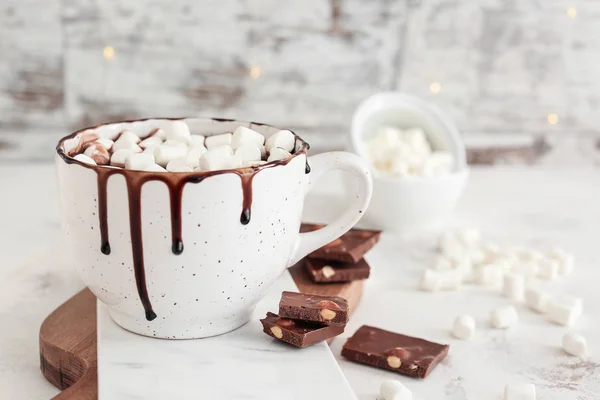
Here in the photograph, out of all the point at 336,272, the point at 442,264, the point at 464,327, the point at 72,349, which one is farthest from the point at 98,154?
the point at 442,264

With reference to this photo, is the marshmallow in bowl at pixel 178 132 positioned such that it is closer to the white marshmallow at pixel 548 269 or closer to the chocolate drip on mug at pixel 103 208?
the chocolate drip on mug at pixel 103 208

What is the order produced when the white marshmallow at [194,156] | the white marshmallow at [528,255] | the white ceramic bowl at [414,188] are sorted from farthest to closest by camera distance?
the white ceramic bowl at [414,188]
the white marshmallow at [528,255]
the white marshmallow at [194,156]

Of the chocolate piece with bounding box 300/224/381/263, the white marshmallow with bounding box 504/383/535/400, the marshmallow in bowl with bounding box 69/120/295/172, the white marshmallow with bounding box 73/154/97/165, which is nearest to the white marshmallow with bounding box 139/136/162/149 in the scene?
the marshmallow in bowl with bounding box 69/120/295/172

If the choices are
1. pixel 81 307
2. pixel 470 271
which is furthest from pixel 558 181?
pixel 81 307

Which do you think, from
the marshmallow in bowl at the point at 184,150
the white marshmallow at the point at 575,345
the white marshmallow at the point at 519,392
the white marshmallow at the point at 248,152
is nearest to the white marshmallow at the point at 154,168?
the marshmallow in bowl at the point at 184,150

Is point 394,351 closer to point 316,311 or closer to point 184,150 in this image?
point 316,311

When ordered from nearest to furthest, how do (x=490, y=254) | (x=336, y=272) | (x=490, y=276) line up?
(x=336, y=272), (x=490, y=276), (x=490, y=254)

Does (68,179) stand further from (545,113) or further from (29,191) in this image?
(545,113)
